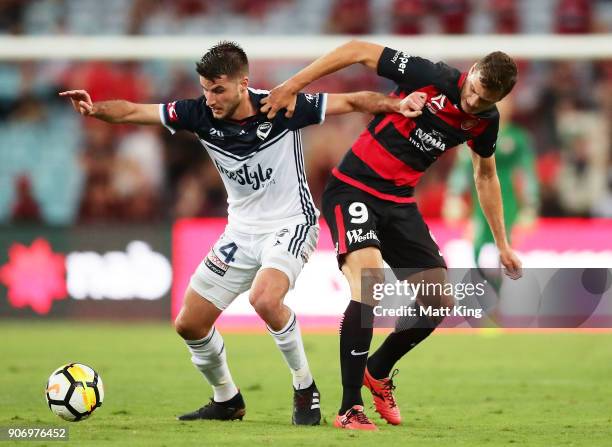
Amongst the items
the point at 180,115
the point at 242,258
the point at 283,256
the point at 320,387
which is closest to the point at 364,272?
the point at 283,256

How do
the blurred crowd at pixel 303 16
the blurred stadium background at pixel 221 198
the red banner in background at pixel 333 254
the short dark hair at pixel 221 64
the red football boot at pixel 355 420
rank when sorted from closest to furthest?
1. the red football boot at pixel 355 420
2. the short dark hair at pixel 221 64
3. the blurred stadium background at pixel 221 198
4. the red banner in background at pixel 333 254
5. the blurred crowd at pixel 303 16

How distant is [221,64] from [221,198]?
872cm

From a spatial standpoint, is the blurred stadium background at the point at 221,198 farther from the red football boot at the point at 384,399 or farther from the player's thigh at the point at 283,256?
the player's thigh at the point at 283,256

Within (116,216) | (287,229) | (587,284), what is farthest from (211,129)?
(116,216)

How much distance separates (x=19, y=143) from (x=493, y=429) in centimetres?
1132

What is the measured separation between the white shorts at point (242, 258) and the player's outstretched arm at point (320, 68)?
0.72 meters

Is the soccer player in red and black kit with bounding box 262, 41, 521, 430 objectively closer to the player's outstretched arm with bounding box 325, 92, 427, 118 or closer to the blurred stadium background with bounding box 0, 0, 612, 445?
the player's outstretched arm with bounding box 325, 92, 427, 118

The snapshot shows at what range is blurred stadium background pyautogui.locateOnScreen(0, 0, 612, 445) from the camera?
9070mm

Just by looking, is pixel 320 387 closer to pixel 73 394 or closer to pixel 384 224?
pixel 384 224

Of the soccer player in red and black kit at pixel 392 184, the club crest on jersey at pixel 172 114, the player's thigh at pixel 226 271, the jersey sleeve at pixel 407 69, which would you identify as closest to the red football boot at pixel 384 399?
the soccer player in red and black kit at pixel 392 184

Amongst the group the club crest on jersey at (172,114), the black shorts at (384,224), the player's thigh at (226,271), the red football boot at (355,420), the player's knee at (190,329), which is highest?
the club crest on jersey at (172,114)

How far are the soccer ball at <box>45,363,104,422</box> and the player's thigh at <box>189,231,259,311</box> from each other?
2.70 ft

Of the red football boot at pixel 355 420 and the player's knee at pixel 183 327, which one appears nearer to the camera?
the red football boot at pixel 355 420

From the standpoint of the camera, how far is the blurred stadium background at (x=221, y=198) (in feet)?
29.8
